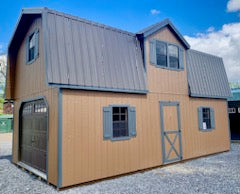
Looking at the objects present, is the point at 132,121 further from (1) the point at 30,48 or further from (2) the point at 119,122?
(1) the point at 30,48

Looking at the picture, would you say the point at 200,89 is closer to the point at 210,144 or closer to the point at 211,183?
the point at 210,144

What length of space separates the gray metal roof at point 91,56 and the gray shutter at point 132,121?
79 cm

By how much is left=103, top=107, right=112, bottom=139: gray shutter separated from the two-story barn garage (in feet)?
0.11

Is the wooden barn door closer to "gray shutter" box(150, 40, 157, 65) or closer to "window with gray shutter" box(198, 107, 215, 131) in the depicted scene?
"gray shutter" box(150, 40, 157, 65)

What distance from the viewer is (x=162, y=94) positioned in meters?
8.84

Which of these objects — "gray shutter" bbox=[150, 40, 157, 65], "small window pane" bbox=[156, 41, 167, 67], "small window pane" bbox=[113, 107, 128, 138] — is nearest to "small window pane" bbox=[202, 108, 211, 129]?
"small window pane" bbox=[156, 41, 167, 67]

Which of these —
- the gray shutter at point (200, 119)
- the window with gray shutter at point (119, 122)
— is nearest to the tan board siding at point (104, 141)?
the window with gray shutter at point (119, 122)

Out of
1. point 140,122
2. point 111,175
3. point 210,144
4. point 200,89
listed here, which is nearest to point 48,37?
point 140,122

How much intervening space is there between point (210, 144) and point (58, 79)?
8691mm

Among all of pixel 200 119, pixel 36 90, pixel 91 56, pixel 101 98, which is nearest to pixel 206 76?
pixel 200 119

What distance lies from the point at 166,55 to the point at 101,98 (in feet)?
13.7

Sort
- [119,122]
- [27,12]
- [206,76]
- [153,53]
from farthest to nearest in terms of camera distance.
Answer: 1. [206,76]
2. [153,53]
3. [27,12]
4. [119,122]

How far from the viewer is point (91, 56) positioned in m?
7.09

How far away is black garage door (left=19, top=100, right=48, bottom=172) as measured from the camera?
7259mm
